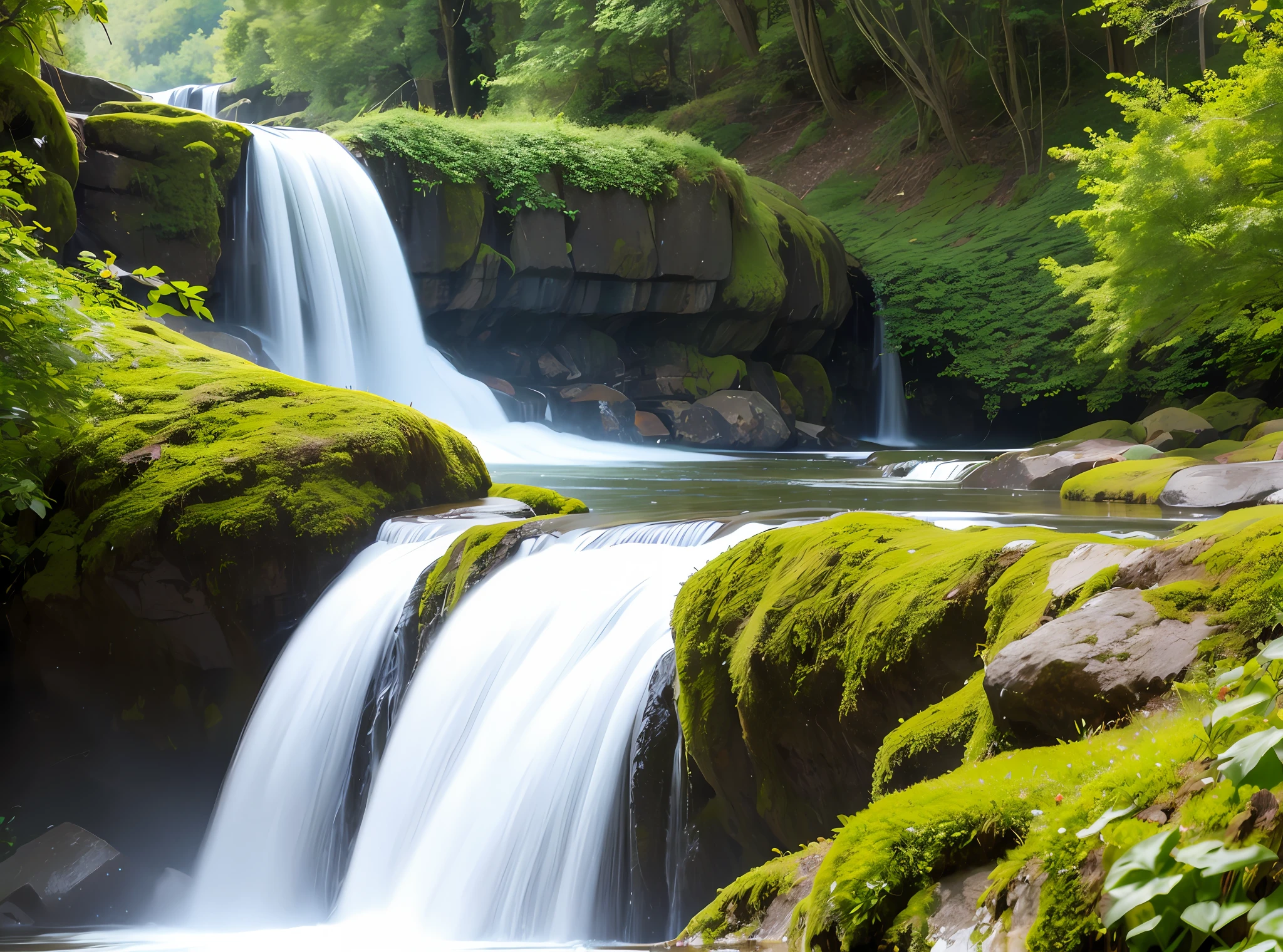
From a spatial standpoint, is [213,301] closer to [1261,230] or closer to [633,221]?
[633,221]

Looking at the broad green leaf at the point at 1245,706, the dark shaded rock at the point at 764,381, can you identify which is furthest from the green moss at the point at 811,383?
the broad green leaf at the point at 1245,706

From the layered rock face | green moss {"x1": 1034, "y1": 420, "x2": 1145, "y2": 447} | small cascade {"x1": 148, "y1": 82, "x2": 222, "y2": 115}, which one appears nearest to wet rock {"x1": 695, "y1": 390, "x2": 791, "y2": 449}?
the layered rock face

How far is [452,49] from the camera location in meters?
30.6

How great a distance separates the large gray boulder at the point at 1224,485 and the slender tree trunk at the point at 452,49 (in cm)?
2513

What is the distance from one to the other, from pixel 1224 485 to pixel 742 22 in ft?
74.9

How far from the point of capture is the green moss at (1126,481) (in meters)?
8.89

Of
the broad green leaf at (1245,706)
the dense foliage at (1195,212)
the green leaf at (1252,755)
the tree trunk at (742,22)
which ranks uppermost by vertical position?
the tree trunk at (742,22)

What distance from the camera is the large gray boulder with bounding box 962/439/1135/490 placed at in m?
10.7

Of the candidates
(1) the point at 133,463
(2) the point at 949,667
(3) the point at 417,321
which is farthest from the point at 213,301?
(2) the point at 949,667

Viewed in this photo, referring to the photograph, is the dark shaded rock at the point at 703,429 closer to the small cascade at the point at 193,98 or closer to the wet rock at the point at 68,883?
the wet rock at the point at 68,883

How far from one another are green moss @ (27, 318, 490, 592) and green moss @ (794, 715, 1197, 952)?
5105 mm

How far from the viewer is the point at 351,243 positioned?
52.1 ft

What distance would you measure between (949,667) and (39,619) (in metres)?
5.95

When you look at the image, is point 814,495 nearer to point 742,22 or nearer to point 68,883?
point 68,883
